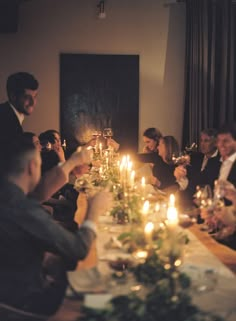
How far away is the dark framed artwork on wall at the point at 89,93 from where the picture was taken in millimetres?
7199

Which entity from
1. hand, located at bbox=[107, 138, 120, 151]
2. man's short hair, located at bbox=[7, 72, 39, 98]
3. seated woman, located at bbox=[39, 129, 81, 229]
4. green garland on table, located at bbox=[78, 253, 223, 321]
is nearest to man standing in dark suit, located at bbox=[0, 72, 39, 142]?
man's short hair, located at bbox=[7, 72, 39, 98]

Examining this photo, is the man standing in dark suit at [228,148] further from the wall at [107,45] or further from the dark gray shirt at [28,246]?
the wall at [107,45]

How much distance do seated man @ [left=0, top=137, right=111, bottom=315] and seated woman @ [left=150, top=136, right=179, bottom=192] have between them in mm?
3256

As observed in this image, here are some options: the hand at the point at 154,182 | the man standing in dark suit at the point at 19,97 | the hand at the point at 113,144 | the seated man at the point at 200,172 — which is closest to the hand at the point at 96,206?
the man standing in dark suit at the point at 19,97

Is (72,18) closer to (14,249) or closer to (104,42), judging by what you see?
(104,42)

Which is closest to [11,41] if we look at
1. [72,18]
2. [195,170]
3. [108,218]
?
[72,18]

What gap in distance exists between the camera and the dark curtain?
6.29 m

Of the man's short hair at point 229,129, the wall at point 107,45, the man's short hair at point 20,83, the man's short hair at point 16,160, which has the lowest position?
the man's short hair at point 16,160

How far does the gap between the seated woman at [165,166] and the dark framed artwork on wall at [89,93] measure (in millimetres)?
1417

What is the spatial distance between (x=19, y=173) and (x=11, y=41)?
5.34 meters

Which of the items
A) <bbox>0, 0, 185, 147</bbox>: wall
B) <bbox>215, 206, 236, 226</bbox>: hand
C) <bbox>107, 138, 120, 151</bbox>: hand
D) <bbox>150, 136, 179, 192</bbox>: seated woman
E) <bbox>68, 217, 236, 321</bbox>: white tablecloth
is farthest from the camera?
<bbox>0, 0, 185, 147</bbox>: wall

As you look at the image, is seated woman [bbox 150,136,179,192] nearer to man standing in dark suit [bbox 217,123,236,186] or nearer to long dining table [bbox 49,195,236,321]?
man standing in dark suit [bbox 217,123,236,186]

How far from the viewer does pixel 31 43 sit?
7.15 meters

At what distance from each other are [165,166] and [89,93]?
6.11ft
